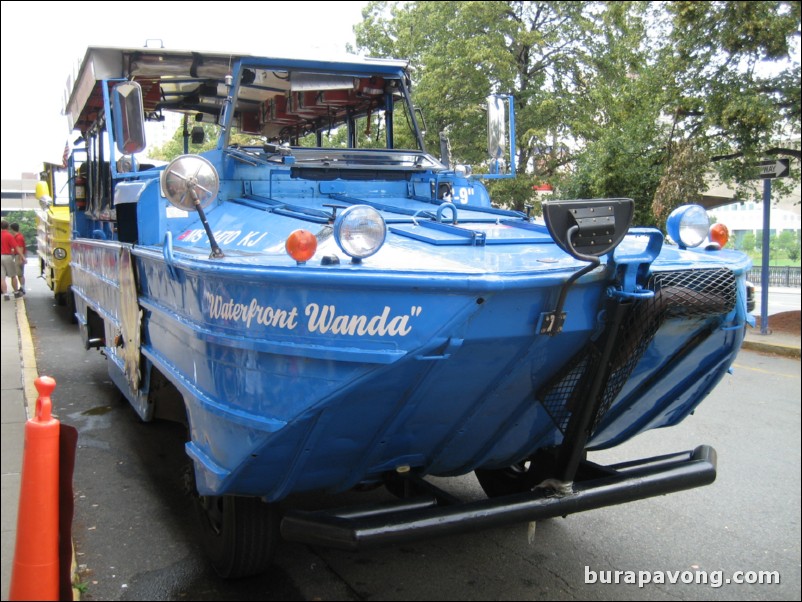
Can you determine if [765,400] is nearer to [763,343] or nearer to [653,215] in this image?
[763,343]

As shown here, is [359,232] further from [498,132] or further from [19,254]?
[19,254]

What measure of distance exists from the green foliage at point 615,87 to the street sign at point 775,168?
35 centimetres

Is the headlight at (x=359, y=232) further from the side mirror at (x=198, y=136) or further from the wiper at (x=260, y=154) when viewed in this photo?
the side mirror at (x=198, y=136)

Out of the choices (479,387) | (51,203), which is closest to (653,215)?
(479,387)

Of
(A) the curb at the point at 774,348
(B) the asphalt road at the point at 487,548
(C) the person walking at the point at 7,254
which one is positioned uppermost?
(C) the person walking at the point at 7,254

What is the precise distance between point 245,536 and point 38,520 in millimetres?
804

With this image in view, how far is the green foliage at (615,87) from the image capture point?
30.8 ft

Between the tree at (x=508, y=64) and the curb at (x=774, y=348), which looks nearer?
the curb at (x=774, y=348)

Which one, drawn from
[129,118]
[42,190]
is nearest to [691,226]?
[129,118]

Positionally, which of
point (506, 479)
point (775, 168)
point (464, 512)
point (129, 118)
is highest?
point (775, 168)

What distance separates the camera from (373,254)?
235 centimetres

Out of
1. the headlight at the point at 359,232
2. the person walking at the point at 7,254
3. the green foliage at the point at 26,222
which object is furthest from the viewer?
the green foliage at the point at 26,222

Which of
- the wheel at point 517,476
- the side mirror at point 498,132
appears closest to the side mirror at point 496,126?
the side mirror at point 498,132

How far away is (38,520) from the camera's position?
2.54m
